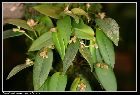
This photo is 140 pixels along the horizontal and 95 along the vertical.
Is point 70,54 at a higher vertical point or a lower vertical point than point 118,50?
higher

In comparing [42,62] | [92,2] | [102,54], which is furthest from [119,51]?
[42,62]

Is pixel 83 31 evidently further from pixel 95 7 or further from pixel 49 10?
pixel 95 7

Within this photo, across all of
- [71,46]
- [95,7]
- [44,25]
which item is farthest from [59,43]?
[95,7]

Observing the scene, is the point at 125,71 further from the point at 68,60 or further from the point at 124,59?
the point at 68,60

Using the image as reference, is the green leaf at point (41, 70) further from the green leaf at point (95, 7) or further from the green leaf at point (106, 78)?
the green leaf at point (95, 7)

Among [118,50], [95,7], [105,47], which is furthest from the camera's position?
[118,50]

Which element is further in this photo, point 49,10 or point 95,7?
point 95,7
